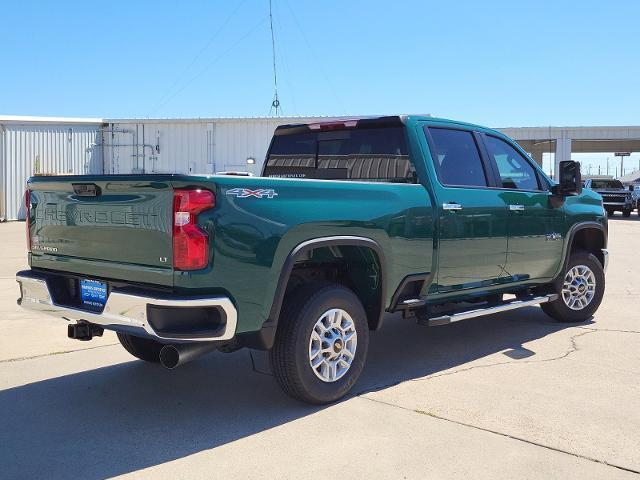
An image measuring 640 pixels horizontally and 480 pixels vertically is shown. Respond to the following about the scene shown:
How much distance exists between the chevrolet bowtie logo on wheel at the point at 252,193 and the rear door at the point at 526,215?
8.87 feet

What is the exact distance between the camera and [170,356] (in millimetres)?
3611

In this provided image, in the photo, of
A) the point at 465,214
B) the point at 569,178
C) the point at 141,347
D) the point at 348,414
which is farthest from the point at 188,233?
the point at 569,178

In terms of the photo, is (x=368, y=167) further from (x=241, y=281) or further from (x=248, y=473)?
(x=248, y=473)

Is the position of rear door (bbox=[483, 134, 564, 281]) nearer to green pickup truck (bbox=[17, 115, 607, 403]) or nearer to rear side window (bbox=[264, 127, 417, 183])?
green pickup truck (bbox=[17, 115, 607, 403])

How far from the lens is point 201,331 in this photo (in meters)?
3.51

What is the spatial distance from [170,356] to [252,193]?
106 centimetres

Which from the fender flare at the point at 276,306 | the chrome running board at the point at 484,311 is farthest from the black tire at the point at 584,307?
the fender flare at the point at 276,306

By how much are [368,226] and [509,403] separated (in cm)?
156

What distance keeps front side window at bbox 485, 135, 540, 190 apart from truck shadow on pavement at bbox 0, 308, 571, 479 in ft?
5.08

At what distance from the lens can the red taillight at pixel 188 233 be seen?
11.4 feet

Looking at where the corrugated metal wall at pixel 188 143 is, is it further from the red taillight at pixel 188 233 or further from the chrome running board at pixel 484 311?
the red taillight at pixel 188 233

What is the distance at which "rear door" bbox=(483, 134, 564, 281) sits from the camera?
229 inches

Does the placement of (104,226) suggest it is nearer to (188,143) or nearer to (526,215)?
(526,215)

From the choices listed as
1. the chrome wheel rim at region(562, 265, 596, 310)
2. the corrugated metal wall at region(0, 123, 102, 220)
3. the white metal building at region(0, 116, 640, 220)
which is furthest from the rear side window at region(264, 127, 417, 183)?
the corrugated metal wall at region(0, 123, 102, 220)
